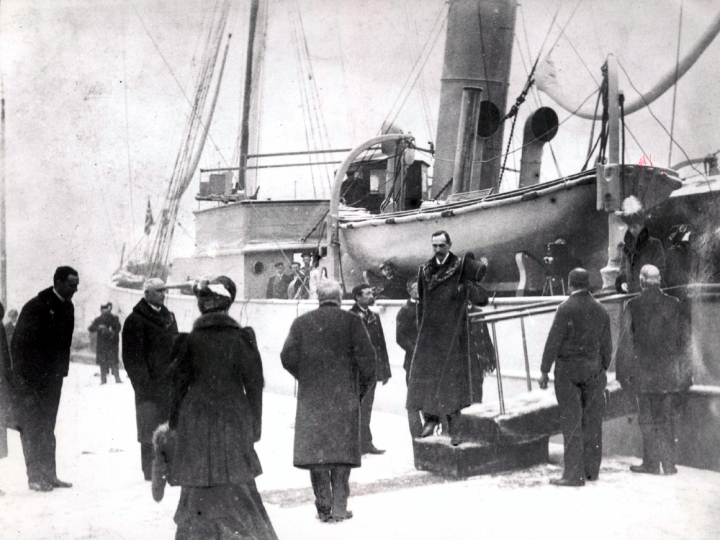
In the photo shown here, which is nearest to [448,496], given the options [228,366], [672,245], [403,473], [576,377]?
[403,473]

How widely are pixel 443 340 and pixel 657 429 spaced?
1844 millimetres

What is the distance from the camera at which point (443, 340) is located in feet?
17.7

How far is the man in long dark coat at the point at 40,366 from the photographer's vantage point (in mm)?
4934

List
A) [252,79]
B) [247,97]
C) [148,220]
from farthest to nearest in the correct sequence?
[247,97]
[252,79]
[148,220]

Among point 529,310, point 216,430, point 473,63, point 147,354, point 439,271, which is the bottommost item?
point 216,430

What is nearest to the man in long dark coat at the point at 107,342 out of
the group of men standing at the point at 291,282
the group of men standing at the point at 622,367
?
the group of men standing at the point at 291,282

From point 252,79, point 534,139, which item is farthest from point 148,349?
point 534,139

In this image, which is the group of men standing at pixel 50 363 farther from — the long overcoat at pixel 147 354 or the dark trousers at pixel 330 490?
the dark trousers at pixel 330 490

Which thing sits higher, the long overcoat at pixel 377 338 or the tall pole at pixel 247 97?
the tall pole at pixel 247 97

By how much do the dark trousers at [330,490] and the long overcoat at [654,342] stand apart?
8.56 feet

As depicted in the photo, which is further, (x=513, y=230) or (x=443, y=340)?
(x=513, y=230)

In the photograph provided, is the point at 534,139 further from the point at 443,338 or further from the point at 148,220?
the point at 443,338

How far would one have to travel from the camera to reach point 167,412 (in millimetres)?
4016

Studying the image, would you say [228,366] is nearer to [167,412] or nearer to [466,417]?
[167,412]
